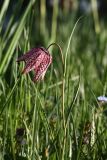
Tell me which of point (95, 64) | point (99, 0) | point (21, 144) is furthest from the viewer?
point (99, 0)

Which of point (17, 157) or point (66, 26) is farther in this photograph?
point (66, 26)

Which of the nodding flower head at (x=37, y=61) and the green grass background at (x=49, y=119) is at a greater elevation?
the nodding flower head at (x=37, y=61)

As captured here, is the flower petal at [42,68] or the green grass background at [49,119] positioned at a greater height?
the flower petal at [42,68]

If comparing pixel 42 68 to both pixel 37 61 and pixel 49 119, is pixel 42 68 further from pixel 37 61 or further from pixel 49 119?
pixel 49 119

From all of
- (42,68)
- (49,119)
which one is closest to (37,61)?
(42,68)

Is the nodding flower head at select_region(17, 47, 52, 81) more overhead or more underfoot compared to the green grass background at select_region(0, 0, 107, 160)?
more overhead

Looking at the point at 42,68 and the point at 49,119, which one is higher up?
the point at 42,68

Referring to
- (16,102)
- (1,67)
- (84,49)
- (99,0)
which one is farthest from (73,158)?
(99,0)

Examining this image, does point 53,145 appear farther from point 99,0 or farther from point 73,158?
point 99,0
